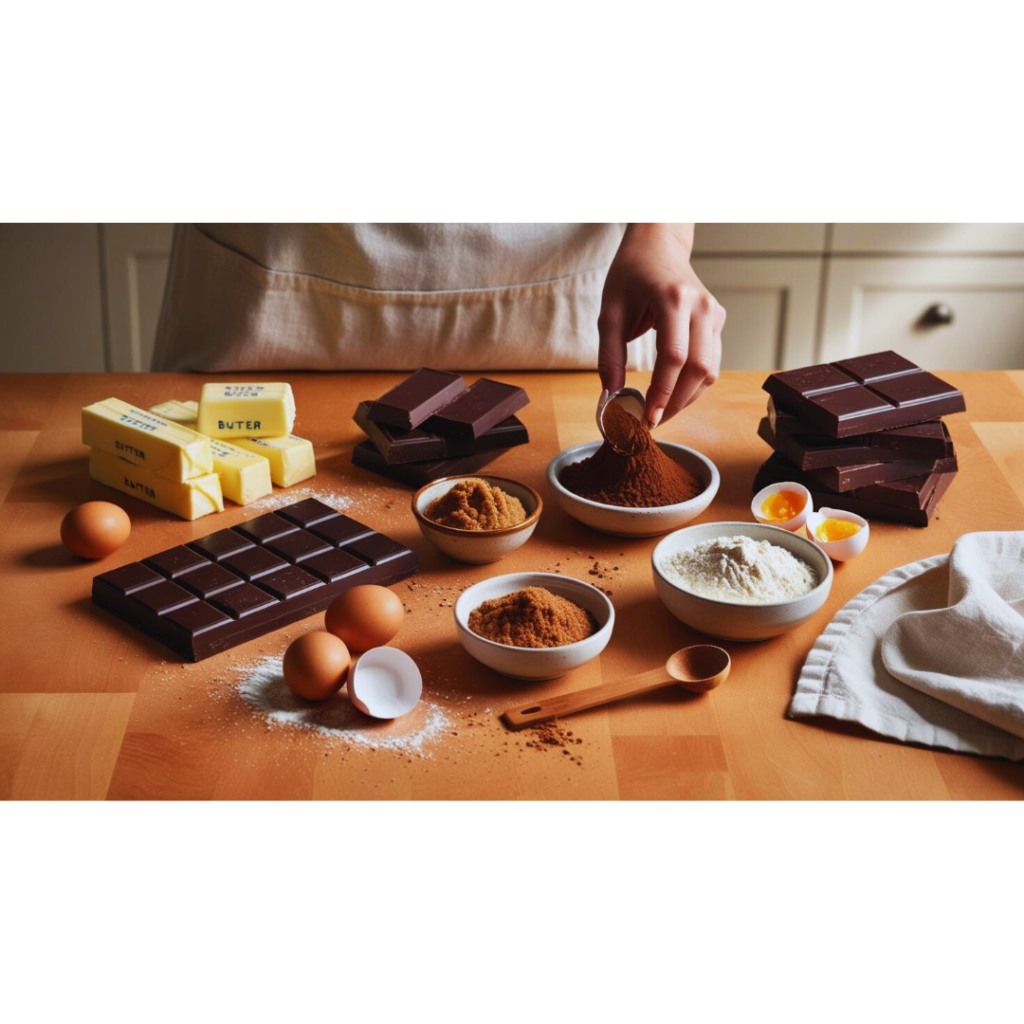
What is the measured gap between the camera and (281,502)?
1.75 m

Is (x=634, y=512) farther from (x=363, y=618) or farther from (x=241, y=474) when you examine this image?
(x=241, y=474)

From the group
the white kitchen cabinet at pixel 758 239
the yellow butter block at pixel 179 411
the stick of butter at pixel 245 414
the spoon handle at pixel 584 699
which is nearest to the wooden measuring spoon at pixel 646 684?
the spoon handle at pixel 584 699

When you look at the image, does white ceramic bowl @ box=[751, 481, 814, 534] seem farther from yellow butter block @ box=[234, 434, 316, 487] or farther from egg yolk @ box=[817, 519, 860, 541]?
yellow butter block @ box=[234, 434, 316, 487]

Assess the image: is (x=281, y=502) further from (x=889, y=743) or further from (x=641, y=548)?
(x=889, y=743)

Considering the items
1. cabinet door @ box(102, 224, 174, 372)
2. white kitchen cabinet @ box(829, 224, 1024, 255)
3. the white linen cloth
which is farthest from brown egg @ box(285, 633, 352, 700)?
white kitchen cabinet @ box(829, 224, 1024, 255)

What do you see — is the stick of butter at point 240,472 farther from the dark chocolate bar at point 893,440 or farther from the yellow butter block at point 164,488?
the dark chocolate bar at point 893,440

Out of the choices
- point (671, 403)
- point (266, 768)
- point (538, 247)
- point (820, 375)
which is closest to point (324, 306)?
point (538, 247)

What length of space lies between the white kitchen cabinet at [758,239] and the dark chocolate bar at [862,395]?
157 cm

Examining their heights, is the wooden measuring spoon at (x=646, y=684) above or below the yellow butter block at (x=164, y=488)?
below

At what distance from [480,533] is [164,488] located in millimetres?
505

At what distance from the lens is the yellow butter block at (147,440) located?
167cm

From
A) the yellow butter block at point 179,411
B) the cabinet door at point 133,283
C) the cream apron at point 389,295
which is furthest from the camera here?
the cabinet door at point 133,283

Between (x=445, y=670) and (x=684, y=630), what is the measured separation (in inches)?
12.1

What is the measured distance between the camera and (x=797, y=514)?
167 cm
